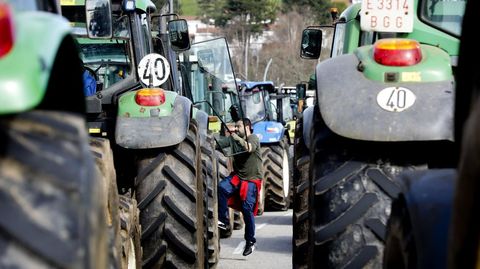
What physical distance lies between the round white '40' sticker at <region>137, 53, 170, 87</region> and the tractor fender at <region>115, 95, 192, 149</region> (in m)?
0.69

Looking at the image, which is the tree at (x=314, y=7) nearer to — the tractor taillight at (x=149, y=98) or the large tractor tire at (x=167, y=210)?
the tractor taillight at (x=149, y=98)

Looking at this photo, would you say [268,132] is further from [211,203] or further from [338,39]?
[338,39]

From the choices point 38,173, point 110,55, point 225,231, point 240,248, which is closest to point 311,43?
point 110,55

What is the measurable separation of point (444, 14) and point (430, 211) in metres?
3.33

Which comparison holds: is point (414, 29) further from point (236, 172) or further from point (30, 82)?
point (236, 172)

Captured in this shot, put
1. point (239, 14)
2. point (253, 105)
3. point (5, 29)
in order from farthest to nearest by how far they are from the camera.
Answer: point (239, 14) < point (253, 105) < point (5, 29)

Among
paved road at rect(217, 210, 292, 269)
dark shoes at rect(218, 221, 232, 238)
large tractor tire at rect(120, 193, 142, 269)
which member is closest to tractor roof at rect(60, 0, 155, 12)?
large tractor tire at rect(120, 193, 142, 269)

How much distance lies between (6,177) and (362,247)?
2690 millimetres

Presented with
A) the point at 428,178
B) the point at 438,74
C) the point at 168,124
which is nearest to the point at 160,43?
the point at 168,124

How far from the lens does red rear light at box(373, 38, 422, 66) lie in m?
4.90

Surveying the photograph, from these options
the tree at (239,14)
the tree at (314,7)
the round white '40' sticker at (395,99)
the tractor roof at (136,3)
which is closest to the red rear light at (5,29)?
the round white '40' sticker at (395,99)

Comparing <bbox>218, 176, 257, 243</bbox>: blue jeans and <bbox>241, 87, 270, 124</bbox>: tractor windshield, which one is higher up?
<bbox>218, 176, 257, 243</bbox>: blue jeans

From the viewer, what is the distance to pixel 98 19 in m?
7.00

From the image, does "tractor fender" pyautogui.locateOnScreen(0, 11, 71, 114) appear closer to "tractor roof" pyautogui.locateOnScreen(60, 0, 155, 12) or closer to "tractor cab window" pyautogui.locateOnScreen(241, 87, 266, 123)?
"tractor roof" pyautogui.locateOnScreen(60, 0, 155, 12)
